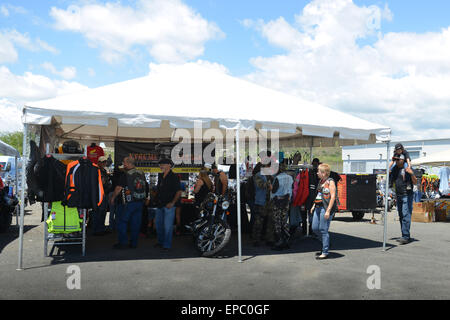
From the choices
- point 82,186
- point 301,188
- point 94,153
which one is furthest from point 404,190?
point 94,153

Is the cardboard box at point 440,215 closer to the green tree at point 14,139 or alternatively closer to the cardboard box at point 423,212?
the cardboard box at point 423,212

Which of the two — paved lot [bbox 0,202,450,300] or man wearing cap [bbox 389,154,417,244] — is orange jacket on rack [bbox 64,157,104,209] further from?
man wearing cap [bbox 389,154,417,244]

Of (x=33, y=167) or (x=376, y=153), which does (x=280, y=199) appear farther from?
(x=376, y=153)

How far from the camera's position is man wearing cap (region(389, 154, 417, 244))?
8562 mm

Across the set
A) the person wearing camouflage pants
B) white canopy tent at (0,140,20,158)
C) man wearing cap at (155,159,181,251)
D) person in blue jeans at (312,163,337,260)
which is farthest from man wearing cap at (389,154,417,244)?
white canopy tent at (0,140,20,158)

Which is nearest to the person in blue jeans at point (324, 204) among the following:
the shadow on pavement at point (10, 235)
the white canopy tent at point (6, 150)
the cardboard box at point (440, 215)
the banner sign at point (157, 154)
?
the banner sign at point (157, 154)

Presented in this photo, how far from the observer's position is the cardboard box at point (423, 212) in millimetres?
13562

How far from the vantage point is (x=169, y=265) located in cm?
640

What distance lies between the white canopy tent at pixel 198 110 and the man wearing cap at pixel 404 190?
110 cm

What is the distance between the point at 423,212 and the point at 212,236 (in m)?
9.55

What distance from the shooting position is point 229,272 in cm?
603
